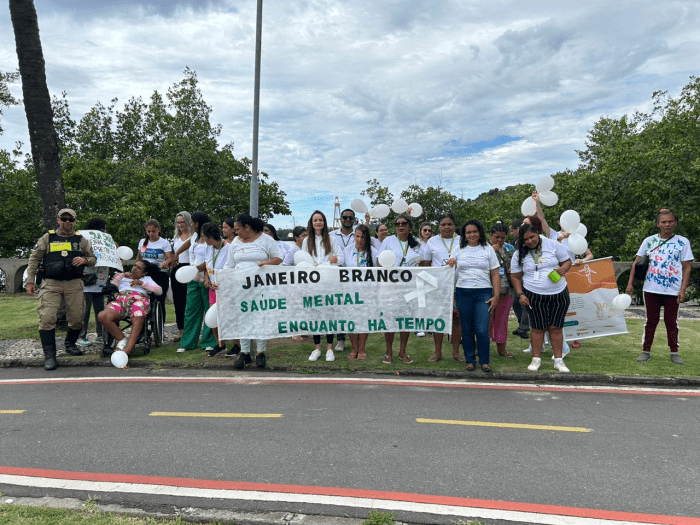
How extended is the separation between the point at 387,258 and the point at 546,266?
201cm

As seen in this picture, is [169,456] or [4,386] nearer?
[169,456]

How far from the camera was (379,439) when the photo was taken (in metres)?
3.97

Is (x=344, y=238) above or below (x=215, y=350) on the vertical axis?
above

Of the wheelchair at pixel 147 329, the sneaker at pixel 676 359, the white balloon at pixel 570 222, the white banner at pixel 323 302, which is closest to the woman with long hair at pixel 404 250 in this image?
the white banner at pixel 323 302

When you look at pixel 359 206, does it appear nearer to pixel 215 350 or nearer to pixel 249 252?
pixel 249 252

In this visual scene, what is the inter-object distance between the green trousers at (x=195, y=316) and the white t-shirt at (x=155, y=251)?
74cm

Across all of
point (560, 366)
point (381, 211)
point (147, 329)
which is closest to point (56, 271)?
point (147, 329)

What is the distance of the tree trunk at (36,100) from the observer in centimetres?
810

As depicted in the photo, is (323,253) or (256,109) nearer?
(323,253)

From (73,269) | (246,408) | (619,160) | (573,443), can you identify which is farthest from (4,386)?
(619,160)

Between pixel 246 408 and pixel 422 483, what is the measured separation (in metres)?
2.23

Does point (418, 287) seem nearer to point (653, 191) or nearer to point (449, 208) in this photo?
point (653, 191)

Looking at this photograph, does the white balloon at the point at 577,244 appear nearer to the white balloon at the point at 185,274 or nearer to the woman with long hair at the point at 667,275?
the woman with long hair at the point at 667,275

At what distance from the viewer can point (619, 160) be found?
687 inches
